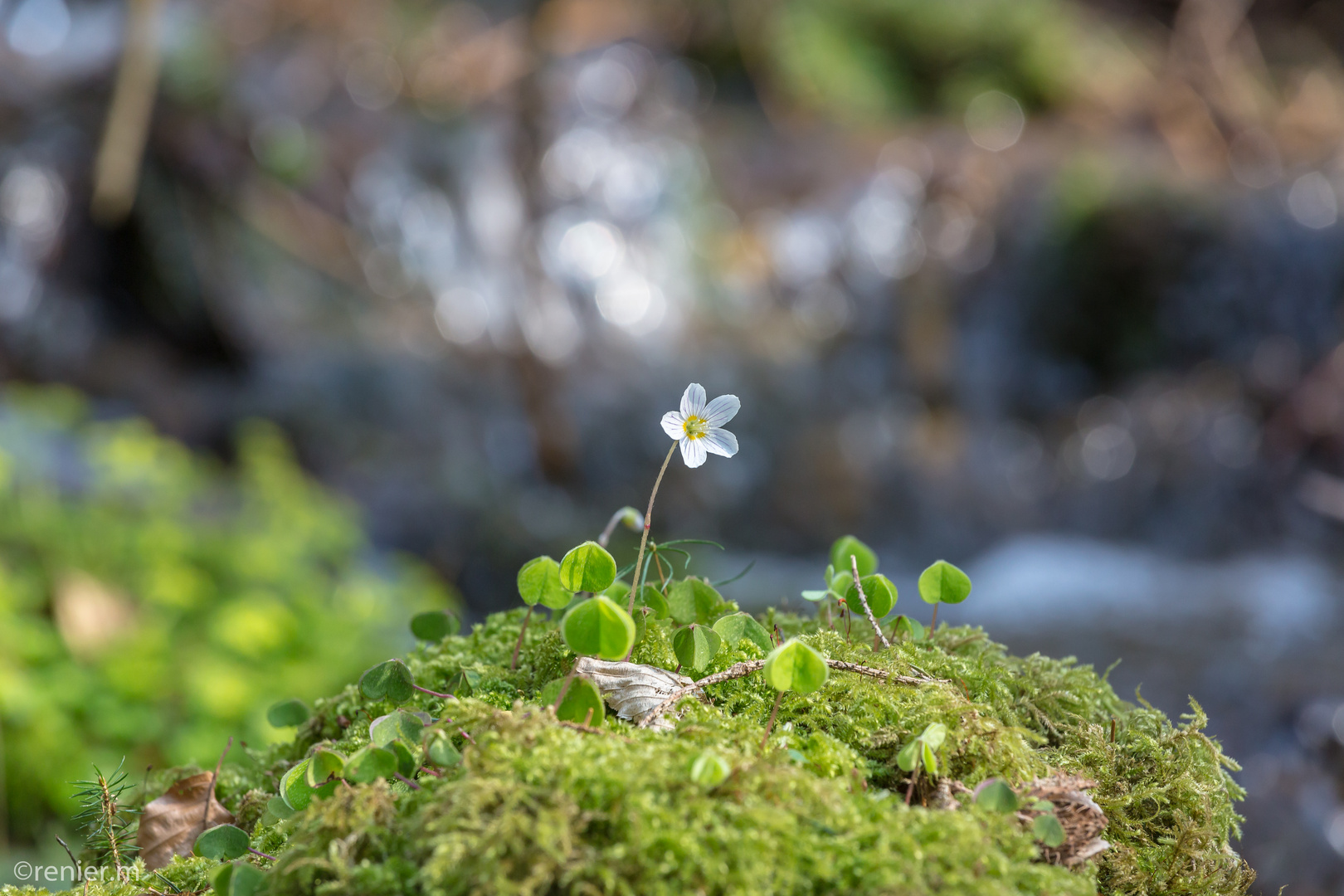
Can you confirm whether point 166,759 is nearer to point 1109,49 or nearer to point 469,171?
point 469,171

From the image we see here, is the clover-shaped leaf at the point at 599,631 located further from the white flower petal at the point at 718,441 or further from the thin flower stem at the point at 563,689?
the white flower petal at the point at 718,441

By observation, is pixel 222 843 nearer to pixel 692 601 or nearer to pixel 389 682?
pixel 389 682

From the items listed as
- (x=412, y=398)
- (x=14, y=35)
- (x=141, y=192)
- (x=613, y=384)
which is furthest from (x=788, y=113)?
(x=14, y=35)

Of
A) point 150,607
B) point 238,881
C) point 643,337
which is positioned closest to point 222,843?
point 238,881

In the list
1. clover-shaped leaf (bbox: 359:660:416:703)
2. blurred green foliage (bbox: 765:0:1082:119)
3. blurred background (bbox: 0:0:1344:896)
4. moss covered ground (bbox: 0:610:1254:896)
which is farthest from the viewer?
blurred green foliage (bbox: 765:0:1082:119)

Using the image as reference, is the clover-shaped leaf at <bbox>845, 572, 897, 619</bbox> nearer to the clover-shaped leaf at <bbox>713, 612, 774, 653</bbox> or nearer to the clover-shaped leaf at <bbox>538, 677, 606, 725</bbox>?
the clover-shaped leaf at <bbox>713, 612, 774, 653</bbox>

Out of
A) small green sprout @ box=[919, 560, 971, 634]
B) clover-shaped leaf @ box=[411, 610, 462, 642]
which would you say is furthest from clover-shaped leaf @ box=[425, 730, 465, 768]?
small green sprout @ box=[919, 560, 971, 634]
